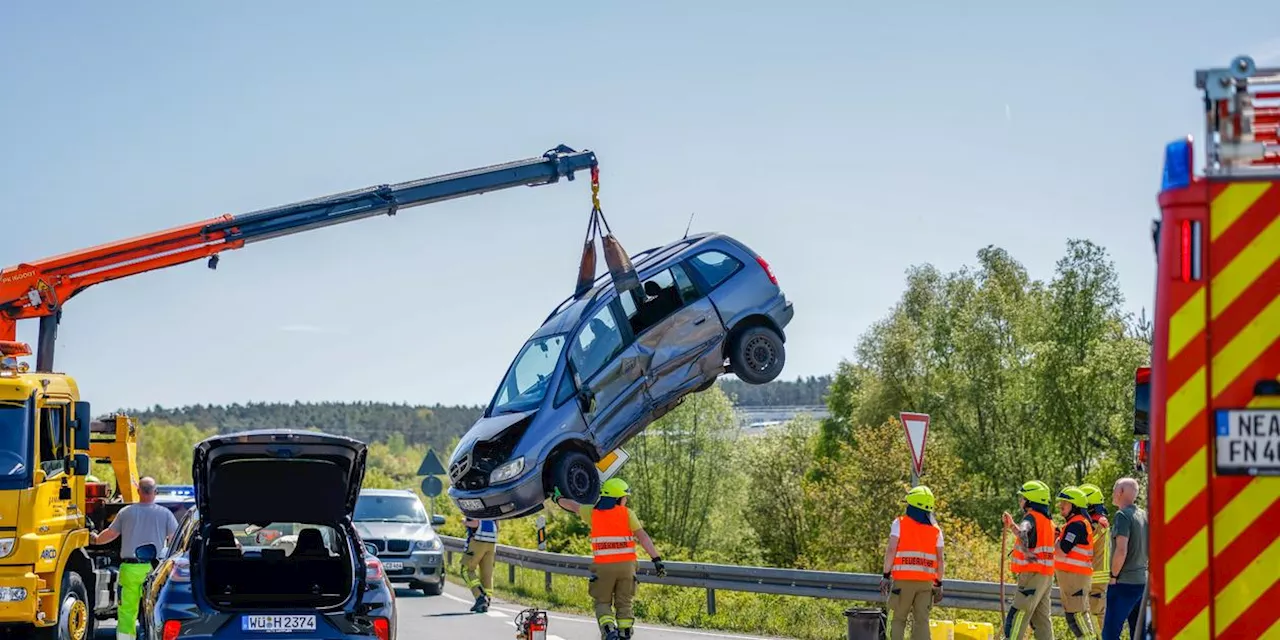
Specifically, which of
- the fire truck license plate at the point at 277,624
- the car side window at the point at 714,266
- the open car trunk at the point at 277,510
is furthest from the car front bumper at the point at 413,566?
the fire truck license plate at the point at 277,624

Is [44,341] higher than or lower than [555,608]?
higher

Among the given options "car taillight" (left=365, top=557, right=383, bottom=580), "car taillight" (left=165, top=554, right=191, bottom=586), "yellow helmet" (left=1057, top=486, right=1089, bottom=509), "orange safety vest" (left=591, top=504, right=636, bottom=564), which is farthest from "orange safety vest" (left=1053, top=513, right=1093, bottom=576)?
"car taillight" (left=165, top=554, right=191, bottom=586)

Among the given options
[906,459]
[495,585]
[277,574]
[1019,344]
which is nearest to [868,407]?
[1019,344]

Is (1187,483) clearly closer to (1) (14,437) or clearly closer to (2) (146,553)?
(2) (146,553)

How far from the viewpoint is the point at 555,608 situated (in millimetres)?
21922

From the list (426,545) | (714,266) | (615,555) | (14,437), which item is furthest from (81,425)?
(426,545)

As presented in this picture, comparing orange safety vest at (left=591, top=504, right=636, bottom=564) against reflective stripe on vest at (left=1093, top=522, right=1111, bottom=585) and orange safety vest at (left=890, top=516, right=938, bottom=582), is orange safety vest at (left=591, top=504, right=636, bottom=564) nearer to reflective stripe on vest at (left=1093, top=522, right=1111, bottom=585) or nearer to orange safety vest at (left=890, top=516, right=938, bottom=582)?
orange safety vest at (left=890, top=516, right=938, bottom=582)

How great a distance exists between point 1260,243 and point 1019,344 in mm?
62556

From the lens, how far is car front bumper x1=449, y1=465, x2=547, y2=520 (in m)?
15.8

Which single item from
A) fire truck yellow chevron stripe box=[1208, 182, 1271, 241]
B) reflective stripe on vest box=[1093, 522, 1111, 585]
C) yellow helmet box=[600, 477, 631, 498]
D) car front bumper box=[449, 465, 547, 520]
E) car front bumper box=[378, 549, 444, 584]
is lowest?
car front bumper box=[378, 549, 444, 584]

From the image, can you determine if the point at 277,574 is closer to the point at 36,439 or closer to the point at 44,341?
the point at 36,439

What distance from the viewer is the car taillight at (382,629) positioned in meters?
10.2

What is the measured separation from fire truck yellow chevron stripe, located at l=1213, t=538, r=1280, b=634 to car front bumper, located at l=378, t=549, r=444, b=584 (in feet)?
61.9

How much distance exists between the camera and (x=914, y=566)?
1284 cm
